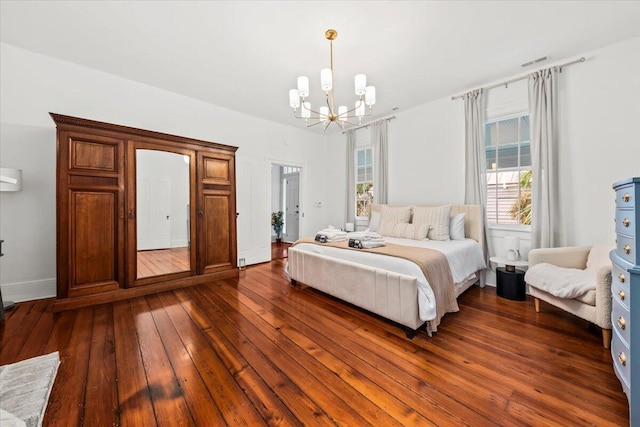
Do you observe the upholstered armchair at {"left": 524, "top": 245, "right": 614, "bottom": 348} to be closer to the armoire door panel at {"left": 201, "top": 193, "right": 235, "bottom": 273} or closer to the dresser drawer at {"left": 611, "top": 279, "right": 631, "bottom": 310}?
the dresser drawer at {"left": 611, "top": 279, "right": 631, "bottom": 310}

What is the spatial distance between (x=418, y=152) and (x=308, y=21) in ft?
9.27

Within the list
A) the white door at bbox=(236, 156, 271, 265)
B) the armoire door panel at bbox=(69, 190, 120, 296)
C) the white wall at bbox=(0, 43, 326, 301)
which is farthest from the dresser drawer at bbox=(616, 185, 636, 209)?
the white wall at bbox=(0, 43, 326, 301)

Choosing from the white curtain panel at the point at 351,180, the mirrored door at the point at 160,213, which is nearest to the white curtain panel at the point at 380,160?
the white curtain panel at the point at 351,180

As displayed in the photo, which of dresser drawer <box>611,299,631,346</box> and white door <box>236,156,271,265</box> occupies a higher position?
white door <box>236,156,271,265</box>

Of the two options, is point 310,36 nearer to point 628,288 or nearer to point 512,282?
point 628,288

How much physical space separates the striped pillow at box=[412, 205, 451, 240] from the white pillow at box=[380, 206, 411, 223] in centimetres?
20

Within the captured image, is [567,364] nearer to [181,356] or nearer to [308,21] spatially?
[181,356]

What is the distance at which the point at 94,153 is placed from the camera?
2.80 meters

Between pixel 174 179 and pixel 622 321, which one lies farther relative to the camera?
pixel 174 179

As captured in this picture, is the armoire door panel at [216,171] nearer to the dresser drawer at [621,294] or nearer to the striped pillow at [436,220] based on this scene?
the striped pillow at [436,220]

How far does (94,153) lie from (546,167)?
5368 mm

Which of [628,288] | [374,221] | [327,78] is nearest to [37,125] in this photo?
[327,78]

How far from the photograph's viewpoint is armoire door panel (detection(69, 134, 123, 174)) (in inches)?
105

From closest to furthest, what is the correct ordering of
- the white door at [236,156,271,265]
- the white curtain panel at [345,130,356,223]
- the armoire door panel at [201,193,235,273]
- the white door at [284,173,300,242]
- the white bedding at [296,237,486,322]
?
the white bedding at [296,237,486,322], the armoire door panel at [201,193,235,273], the white door at [236,156,271,265], the white curtain panel at [345,130,356,223], the white door at [284,173,300,242]
